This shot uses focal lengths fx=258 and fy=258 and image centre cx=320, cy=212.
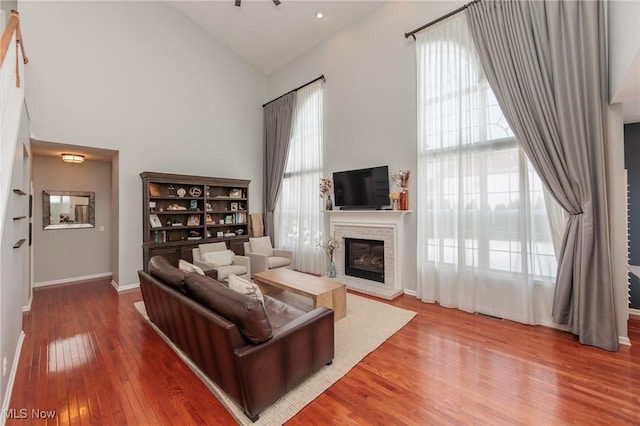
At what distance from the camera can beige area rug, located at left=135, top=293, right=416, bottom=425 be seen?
6.18ft

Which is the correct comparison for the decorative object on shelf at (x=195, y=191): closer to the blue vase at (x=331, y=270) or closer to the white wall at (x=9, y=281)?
the white wall at (x=9, y=281)

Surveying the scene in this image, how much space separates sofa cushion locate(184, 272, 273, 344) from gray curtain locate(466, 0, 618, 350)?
10.7 feet

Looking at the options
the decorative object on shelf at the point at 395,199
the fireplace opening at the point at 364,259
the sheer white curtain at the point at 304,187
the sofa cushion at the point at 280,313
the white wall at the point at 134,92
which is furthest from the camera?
the sheer white curtain at the point at 304,187

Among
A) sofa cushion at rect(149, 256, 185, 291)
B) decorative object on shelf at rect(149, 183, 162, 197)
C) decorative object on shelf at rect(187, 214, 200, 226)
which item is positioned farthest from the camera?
decorative object on shelf at rect(187, 214, 200, 226)

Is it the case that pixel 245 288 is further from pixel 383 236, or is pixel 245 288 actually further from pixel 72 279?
pixel 72 279

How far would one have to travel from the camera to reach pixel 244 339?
182 centimetres

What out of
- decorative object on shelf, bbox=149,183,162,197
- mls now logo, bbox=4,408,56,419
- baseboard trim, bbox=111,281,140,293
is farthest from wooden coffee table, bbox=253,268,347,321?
decorative object on shelf, bbox=149,183,162,197

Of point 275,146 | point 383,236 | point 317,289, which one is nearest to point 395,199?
point 383,236

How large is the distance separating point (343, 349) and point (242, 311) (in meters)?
1.39

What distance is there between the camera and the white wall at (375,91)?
4238mm

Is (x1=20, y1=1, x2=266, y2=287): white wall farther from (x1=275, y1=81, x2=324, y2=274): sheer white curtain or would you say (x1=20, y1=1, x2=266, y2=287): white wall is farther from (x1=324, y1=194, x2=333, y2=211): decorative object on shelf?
(x1=324, y1=194, x2=333, y2=211): decorative object on shelf

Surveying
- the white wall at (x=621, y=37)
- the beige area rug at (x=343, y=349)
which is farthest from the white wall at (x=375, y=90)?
the white wall at (x=621, y=37)

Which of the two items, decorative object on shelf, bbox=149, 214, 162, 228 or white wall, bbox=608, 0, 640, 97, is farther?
decorative object on shelf, bbox=149, 214, 162, 228

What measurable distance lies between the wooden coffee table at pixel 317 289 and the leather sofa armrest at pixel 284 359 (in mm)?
722
